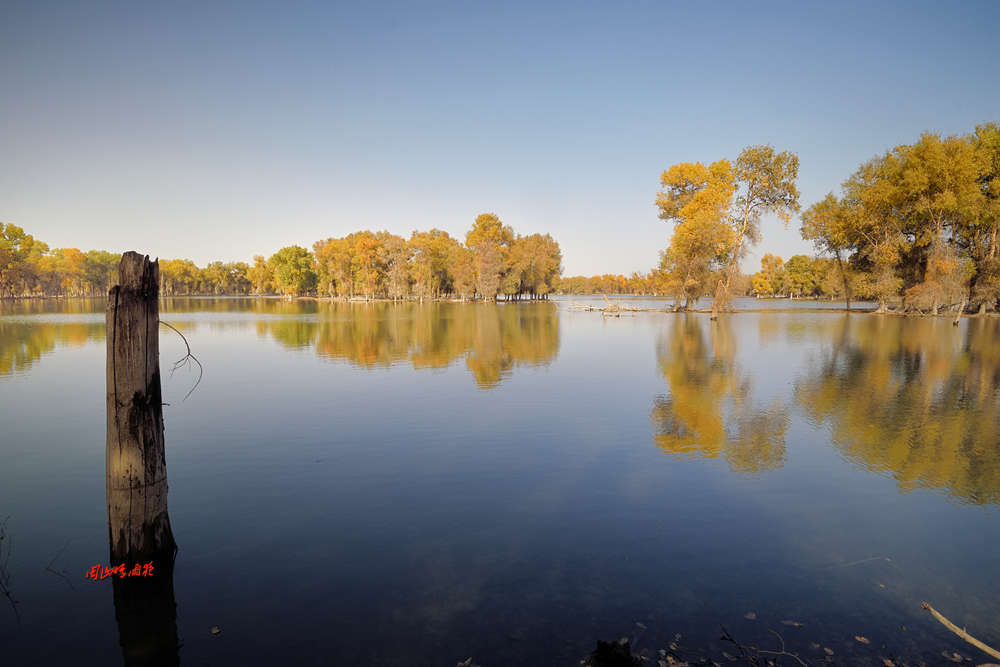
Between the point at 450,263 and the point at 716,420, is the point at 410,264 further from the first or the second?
the point at 716,420

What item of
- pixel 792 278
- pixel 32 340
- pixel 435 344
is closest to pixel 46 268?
pixel 32 340

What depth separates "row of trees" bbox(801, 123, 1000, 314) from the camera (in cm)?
4506

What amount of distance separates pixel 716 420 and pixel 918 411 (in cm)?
537

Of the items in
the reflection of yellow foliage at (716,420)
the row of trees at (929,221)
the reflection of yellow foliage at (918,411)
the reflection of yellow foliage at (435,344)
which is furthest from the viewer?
the row of trees at (929,221)

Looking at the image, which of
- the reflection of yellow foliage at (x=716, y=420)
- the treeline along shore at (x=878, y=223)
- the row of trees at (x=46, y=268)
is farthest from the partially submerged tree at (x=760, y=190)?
the row of trees at (x=46, y=268)

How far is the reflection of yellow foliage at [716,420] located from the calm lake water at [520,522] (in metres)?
0.09

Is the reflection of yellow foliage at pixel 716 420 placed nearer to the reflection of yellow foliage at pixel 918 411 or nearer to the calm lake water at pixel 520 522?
the calm lake water at pixel 520 522

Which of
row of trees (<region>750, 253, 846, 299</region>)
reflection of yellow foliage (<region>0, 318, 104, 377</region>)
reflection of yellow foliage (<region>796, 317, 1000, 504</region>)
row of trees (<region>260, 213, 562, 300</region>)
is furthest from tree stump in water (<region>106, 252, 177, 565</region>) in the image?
row of trees (<region>750, 253, 846, 299</region>)

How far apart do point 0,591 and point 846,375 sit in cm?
2215

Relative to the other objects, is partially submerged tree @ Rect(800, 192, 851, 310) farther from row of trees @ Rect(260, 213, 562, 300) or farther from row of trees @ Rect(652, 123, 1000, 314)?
row of trees @ Rect(260, 213, 562, 300)

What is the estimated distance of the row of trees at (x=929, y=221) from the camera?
45062 mm

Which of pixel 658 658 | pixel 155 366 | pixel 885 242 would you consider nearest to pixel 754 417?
pixel 658 658

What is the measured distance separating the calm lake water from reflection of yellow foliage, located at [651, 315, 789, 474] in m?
0.09

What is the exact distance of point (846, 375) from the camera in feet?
61.7
